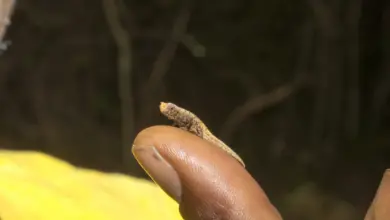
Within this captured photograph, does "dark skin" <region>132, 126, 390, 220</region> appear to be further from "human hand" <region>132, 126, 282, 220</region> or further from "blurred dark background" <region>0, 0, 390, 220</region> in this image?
"blurred dark background" <region>0, 0, 390, 220</region>

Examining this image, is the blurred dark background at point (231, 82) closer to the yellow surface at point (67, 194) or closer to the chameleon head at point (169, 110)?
the yellow surface at point (67, 194)

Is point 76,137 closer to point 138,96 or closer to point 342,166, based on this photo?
point 138,96

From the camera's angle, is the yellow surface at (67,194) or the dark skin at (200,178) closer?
the dark skin at (200,178)

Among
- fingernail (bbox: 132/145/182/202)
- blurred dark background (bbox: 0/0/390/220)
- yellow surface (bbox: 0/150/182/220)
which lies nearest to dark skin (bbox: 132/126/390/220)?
fingernail (bbox: 132/145/182/202)

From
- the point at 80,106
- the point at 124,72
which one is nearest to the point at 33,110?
the point at 80,106

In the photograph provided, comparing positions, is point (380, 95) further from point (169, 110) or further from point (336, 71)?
point (169, 110)

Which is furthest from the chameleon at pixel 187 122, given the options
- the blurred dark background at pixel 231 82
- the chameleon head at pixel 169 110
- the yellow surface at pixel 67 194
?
the blurred dark background at pixel 231 82
